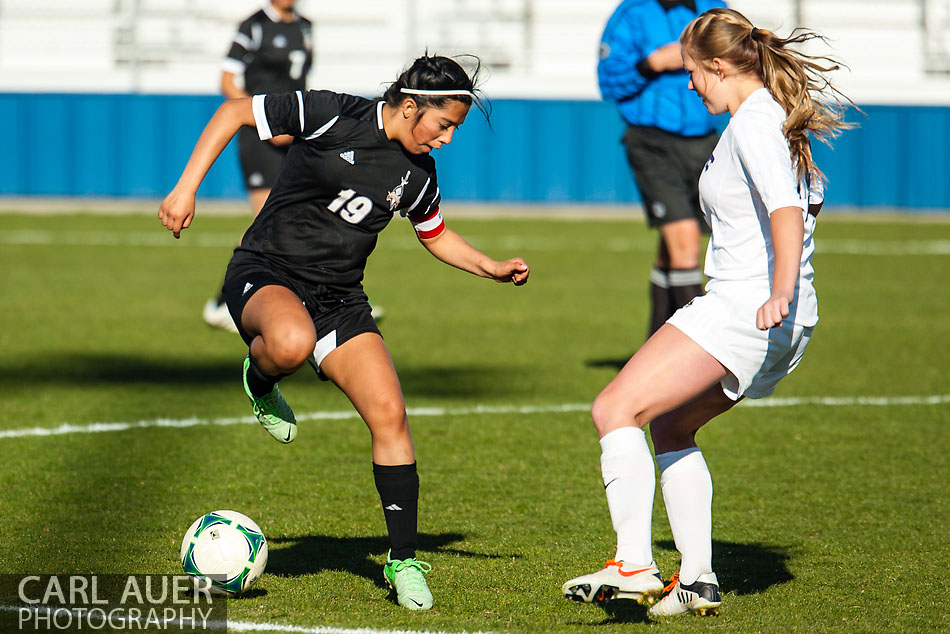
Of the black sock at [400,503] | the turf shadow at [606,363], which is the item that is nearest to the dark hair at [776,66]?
the black sock at [400,503]

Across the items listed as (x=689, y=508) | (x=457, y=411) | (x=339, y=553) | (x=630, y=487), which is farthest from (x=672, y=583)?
(x=457, y=411)

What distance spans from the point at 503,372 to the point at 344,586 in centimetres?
397

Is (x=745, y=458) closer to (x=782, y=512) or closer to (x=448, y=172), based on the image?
(x=782, y=512)

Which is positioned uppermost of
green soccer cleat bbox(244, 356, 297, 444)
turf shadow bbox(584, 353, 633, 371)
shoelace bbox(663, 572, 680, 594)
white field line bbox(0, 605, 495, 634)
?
green soccer cleat bbox(244, 356, 297, 444)

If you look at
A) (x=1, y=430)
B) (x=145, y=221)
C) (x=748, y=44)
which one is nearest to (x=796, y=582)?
(x=748, y=44)

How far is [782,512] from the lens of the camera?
4898 millimetres

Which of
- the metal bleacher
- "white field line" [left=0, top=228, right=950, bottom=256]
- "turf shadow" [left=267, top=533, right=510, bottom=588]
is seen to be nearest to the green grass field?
"turf shadow" [left=267, top=533, right=510, bottom=588]

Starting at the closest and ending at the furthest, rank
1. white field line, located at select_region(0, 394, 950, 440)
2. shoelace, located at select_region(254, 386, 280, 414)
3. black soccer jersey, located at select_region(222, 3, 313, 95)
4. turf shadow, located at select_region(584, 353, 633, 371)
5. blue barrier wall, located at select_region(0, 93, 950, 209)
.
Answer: shoelace, located at select_region(254, 386, 280, 414), white field line, located at select_region(0, 394, 950, 440), turf shadow, located at select_region(584, 353, 633, 371), black soccer jersey, located at select_region(222, 3, 313, 95), blue barrier wall, located at select_region(0, 93, 950, 209)

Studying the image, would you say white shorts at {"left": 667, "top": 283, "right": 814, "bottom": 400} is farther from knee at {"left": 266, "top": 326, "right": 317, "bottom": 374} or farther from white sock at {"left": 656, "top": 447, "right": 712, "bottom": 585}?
knee at {"left": 266, "top": 326, "right": 317, "bottom": 374}

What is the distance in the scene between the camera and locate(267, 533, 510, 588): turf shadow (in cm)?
409

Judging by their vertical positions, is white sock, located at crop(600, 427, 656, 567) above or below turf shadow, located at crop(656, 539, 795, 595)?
above

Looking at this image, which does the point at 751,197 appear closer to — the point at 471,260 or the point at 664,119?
the point at 471,260

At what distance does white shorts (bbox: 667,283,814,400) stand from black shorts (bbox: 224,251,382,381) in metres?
1.11

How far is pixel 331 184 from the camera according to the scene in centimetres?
414
